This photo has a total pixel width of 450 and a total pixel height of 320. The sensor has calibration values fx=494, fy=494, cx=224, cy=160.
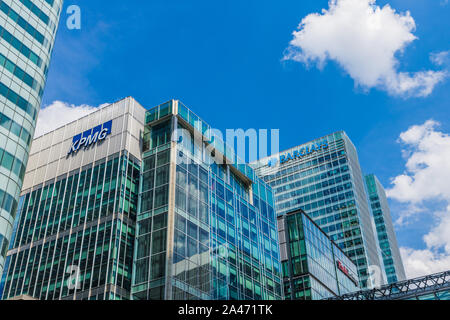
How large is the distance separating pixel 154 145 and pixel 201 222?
43.8 ft

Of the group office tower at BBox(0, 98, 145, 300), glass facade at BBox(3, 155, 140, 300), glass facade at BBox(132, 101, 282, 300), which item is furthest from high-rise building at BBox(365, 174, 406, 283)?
glass facade at BBox(3, 155, 140, 300)

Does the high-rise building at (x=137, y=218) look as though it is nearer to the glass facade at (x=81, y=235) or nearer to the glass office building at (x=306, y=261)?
the glass facade at (x=81, y=235)

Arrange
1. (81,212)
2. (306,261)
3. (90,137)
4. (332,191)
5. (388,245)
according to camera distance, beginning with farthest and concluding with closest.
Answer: (388,245)
(332,191)
(306,261)
(90,137)
(81,212)

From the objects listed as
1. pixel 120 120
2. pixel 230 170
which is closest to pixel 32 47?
pixel 120 120

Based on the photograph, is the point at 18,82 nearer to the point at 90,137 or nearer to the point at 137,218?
the point at 137,218

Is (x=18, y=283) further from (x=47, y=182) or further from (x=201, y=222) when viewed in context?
(x=201, y=222)

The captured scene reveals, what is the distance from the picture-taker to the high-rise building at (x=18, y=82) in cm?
4175

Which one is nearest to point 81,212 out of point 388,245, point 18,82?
point 18,82

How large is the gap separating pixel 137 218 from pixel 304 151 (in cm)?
11091

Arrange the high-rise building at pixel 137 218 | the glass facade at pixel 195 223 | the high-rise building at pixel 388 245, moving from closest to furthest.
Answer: the glass facade at pixel 195 223, the high-rise building at pixel 137 218, the high-rise building at pixel 388 245

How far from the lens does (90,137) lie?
72.1 metres

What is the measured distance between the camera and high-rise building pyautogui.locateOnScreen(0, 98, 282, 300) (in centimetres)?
5866

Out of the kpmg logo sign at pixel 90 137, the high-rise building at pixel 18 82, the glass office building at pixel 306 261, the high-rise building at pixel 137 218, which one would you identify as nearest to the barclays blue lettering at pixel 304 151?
the glass office building at pixel 306 261

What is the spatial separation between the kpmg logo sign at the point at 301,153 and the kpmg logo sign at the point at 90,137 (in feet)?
340
